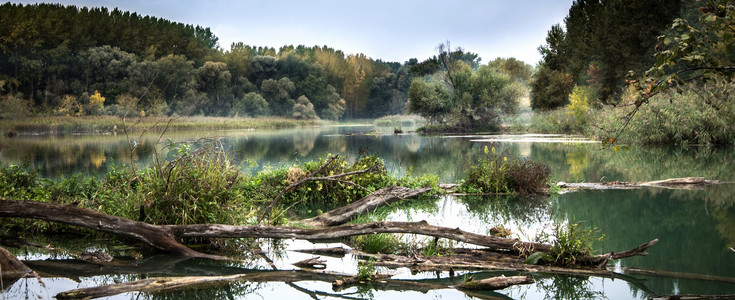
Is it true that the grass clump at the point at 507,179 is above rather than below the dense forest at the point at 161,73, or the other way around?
below

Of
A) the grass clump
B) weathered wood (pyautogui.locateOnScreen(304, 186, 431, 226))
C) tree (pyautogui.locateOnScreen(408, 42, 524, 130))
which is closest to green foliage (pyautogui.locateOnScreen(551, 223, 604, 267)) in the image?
weathered wood (pyautogui.locateOnScreen(304, 186, 431, 226))

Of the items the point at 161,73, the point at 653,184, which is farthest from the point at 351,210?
the point at 161,73

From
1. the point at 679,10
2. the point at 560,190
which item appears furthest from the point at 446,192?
the point at 679,10

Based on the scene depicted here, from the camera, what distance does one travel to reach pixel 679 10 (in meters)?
37.5

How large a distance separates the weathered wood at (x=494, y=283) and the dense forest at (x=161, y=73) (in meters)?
26.5

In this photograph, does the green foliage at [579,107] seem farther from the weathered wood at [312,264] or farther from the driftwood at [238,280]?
the driftwood at [238,280]

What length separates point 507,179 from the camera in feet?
36.7

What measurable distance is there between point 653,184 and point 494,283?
8.84 m

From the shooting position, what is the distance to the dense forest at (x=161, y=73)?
50.5 m

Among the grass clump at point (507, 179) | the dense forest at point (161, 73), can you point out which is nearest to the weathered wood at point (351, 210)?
the grass clump at point (507, 179)

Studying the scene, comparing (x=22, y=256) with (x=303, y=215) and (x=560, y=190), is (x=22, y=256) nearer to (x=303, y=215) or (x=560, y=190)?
(x=303, y=215)

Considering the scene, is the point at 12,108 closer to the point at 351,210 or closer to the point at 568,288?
the point at 351,210

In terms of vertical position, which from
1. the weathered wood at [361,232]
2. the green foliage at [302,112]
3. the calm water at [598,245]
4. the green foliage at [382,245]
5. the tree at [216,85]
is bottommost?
the calm water at [598,245]

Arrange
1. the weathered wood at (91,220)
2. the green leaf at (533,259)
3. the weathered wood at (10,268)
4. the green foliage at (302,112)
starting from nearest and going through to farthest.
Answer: the weathered wood at (10,268) < the green leaf at (533,259) < the weathered wood at (91,220) < the green foliage at (302,112)
